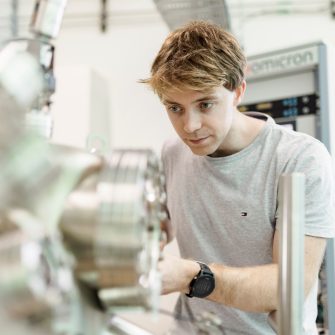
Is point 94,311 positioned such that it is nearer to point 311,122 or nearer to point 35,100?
point 35,100

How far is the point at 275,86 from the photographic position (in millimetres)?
2098

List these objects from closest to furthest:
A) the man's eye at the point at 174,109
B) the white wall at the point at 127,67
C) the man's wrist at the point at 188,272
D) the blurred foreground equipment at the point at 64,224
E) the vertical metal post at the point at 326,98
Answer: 1. the blurred foreground equipment at the point at 64,224
2. the man's wrist at the point at 188,272
3. the man's eye at the point at 174,109
4. the vertical metal post at the point at 326,98
5. the white wall at the point at 127,67

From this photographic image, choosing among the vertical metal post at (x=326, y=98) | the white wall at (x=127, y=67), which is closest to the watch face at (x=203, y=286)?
the vertical metal post at (x=326, y=98)

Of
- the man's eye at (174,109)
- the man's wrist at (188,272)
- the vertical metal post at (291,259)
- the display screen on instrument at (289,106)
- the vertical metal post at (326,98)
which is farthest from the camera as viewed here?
the display screen on instrument at (289,106)

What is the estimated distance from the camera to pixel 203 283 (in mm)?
768

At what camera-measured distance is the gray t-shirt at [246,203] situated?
96 cm

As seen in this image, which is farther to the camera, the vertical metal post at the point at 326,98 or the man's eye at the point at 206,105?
the vertical metal post at the point at 326,98

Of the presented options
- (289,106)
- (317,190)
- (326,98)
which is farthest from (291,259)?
(289,106)

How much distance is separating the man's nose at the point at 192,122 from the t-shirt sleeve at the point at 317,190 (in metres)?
0.23

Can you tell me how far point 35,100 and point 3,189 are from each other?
3.1 inches

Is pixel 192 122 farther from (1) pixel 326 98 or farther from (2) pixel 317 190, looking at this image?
(1) pixel 326 98

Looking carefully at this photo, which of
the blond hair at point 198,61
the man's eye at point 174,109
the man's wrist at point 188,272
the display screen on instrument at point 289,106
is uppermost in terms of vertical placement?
the display screen on instrument at point 289,106

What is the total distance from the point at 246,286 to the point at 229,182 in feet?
1.06

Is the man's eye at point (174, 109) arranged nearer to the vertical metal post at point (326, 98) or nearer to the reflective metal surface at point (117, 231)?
the reflective metal surface at point (117, 231)
